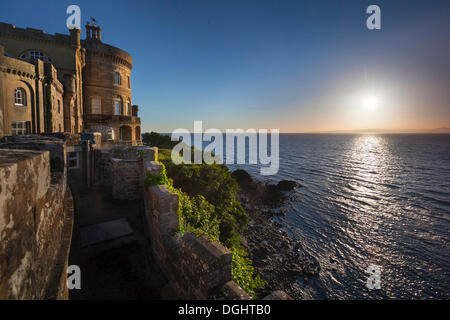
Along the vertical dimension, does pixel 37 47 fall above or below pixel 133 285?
above

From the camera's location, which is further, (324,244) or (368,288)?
(324,244)

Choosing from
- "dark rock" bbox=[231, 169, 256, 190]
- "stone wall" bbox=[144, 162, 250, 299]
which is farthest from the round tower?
"stone wall" bbox=[144, 162, 250, 299]

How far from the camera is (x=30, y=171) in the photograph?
2.11 metres

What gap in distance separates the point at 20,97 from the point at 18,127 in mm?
2722

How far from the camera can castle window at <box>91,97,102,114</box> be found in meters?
30.4

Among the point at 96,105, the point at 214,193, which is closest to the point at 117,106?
the point at 96,105

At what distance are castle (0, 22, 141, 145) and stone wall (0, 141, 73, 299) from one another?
2165 cm

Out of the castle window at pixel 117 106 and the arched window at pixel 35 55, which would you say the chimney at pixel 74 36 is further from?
the castle window at pixel 117 106

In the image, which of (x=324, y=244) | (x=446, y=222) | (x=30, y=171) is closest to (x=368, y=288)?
(x=324, y=244)

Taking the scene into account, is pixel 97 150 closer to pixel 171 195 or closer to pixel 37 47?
pixel 171 195

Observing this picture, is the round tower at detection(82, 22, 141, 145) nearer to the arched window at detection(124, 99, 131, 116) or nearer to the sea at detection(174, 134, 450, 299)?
the arched window at detection(124, 99, 131, 116)

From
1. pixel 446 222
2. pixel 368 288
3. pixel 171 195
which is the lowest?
pixel 368 288
